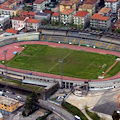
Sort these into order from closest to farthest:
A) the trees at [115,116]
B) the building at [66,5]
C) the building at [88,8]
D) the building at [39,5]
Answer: the trees at [115,116] < the building at [88,8] < the building at [66,5] < the building at [39,5]

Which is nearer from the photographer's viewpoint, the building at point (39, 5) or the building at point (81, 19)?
the building at point (81, 19)

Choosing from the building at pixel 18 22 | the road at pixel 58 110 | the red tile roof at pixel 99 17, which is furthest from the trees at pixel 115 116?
the building at pixel 18 22

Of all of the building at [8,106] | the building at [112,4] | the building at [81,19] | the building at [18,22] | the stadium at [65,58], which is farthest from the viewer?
the building at [112,4]

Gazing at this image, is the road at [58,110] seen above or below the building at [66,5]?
below

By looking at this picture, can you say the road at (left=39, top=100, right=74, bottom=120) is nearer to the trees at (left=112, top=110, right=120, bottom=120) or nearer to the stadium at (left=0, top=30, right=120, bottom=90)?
the stadium at (left=0, top=30, right=120, bottom=90)

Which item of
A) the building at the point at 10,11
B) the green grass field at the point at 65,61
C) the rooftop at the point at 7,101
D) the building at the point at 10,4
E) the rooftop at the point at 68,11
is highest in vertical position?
the rooftop at the point at 68,11

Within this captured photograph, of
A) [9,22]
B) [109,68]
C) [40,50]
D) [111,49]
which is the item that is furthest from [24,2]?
[109,68]

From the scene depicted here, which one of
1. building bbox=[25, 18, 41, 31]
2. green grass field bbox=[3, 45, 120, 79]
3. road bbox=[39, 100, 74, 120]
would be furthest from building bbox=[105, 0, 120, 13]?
road bbox=[39, 100, 74, 120]

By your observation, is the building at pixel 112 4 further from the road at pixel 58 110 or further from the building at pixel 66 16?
the road at pixel 58 110
